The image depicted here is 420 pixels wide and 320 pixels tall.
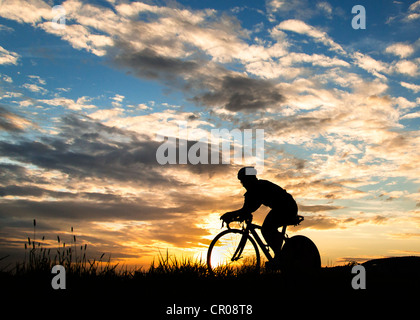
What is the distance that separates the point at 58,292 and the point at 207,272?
3432mm

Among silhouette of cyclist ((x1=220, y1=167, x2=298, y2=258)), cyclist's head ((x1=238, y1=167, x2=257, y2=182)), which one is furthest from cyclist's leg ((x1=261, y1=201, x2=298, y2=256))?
cyclist's head ((x1=238, y1=167, x2=257, y2=182))

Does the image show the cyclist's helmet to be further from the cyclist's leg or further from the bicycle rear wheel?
the bicycle rear wheel

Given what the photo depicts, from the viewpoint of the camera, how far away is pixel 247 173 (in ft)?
29.1

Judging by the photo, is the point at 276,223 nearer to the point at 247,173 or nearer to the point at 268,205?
the point at 268,205

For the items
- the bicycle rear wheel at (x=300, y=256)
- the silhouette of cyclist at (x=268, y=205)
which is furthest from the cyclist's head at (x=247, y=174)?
the bicycle rear wheel at (x=300, y=256)

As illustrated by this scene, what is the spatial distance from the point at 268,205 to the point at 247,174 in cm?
95

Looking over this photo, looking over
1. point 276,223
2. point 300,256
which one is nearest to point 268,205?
point 276,223

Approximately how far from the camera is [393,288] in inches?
318

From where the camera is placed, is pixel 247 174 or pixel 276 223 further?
pixel 276 223

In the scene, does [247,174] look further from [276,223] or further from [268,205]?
[276,223]

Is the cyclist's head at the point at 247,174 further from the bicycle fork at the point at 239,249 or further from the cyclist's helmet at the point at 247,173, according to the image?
the bicycle fork at the point at 239,249

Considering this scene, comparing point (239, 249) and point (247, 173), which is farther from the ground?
point (247, 173)

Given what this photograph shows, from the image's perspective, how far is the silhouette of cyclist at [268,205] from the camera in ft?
29.2

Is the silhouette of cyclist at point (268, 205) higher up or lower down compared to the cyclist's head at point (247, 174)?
lower down
